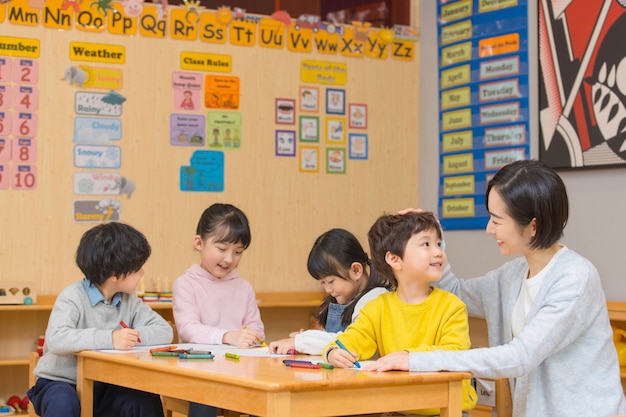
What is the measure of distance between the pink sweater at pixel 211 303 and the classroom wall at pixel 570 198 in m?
1.74

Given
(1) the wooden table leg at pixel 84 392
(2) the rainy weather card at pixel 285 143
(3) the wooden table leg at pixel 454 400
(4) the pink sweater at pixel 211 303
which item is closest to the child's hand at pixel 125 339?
(1) the wooden table leg at pixel 84 392

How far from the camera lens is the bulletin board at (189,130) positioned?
495 cm

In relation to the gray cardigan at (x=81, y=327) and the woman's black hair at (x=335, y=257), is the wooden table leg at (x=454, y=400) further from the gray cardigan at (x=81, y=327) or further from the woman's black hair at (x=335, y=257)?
the gray cardigan at (x=81, y=327)

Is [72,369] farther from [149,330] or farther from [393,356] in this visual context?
[393,356]

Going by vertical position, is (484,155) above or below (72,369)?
above

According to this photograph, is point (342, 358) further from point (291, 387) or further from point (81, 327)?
point (81, 327)

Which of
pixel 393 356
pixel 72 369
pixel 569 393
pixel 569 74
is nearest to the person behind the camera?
pixel 393 356

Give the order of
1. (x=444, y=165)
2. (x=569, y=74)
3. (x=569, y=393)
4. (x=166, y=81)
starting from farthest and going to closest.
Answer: (x=444, y=165)
(x=166, y=81)
(x=569, y=74)
(x=569, y=393)

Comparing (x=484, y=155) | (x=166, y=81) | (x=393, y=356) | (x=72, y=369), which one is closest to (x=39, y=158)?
(x=166, y=81)

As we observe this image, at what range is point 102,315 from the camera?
3248 mm

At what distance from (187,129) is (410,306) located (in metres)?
2.88

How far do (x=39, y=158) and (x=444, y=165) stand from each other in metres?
2.31

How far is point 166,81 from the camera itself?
17.1 ft

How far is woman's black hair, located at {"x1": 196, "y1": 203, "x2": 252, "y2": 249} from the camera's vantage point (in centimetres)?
355
